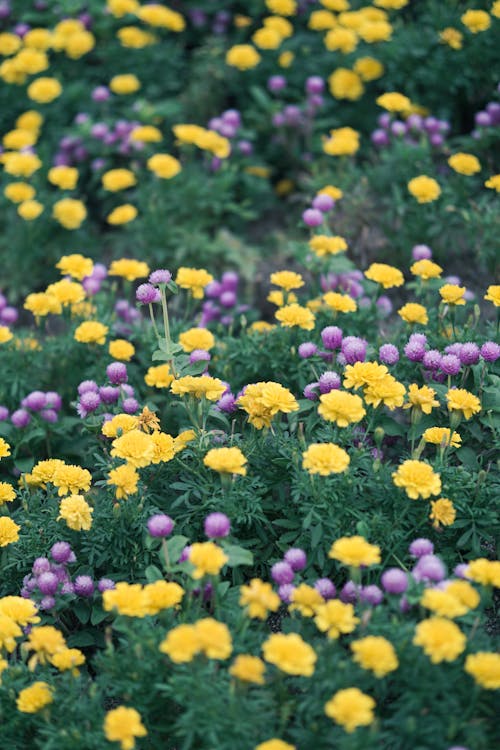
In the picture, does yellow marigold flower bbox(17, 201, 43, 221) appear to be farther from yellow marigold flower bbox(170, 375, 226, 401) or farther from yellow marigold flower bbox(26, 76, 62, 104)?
yellow marigold flower bbox(170, 375, 226, 401)

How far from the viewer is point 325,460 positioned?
252 cm

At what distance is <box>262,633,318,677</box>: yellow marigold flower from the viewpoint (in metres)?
2.12

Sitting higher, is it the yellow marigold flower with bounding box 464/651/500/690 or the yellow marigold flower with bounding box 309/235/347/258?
the yellow marigold flower with bounding box 309/235/347/258

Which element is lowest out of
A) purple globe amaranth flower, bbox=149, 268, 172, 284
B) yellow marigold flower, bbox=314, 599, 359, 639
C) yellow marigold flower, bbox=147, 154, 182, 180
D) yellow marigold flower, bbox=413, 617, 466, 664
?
yellow marigold flower, bbox=314, 599, 359, 639

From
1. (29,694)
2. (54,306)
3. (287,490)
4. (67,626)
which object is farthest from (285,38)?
(29,694)

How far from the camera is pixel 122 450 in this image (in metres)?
2.68

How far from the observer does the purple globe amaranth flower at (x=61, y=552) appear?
108 inches

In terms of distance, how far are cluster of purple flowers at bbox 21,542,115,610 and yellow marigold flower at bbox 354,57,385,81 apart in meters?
3.24

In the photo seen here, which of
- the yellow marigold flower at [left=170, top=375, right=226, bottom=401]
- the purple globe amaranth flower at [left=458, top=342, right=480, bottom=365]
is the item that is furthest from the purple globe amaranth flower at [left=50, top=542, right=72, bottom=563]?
the purple globe amaranth flower at [left=458, top=342, right=480, bottom=365]

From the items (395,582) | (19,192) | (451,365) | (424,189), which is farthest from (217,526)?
(19,192)

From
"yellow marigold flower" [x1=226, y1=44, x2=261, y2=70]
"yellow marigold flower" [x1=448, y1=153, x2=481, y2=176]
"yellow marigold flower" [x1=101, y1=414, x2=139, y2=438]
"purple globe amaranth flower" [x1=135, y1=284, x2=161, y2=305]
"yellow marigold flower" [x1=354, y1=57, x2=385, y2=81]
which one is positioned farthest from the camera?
"yellow marigold flower" [x1=226, y1=44, x2=261, y2=70]

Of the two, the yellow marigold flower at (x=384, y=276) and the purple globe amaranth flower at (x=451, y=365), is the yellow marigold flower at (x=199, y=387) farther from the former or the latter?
the yellow marigold flower at (x=384, y=276)

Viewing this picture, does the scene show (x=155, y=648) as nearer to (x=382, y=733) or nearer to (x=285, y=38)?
(x=382, y=733)

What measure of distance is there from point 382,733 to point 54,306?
2.11 metres
